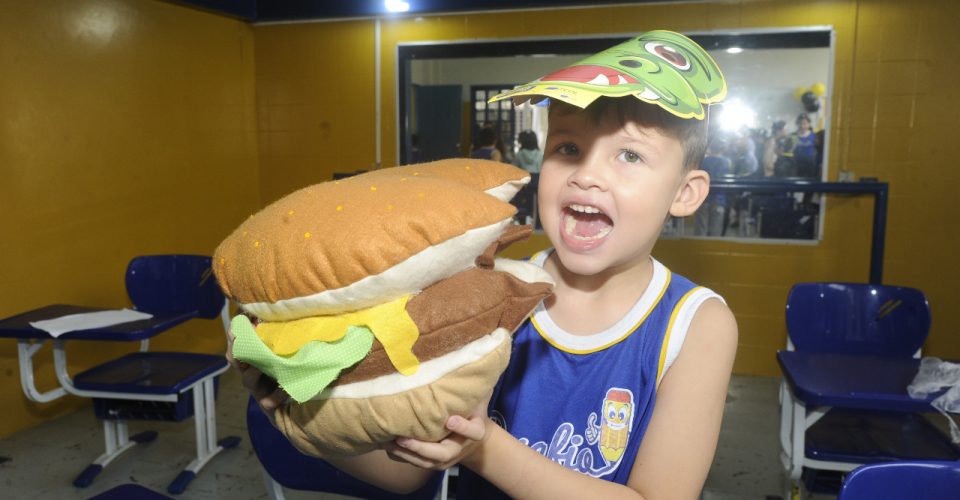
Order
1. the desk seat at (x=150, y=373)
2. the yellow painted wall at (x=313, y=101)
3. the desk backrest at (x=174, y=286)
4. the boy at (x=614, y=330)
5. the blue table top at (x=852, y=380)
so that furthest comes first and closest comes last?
the yellow painted wall at (x=313, y=101)
the desk backrest at (x=174, y=286)
the desk seat at (x=150, y=373)
the blue table top at (x=852, y=380)
the boy at (x=614, y=330)

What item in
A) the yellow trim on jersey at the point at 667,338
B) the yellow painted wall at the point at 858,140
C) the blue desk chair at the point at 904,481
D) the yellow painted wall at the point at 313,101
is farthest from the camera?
the yellow painted wall at the point at 313,101

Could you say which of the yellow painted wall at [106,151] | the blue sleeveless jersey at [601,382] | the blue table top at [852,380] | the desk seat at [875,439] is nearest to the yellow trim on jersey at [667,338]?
the blue sleeveless jersey at [601,382]

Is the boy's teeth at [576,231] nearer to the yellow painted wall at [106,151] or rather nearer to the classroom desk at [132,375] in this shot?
the classroom desk at [132,375]

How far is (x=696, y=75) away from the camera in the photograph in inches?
30.5

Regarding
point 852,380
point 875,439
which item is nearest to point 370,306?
point 852,380

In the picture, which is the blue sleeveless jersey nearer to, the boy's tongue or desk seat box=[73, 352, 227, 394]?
the boy's tongue

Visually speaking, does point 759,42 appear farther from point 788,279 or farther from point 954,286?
point 954,286

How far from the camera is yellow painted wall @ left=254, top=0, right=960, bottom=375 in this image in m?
3.52

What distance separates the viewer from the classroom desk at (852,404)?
1.71 meters

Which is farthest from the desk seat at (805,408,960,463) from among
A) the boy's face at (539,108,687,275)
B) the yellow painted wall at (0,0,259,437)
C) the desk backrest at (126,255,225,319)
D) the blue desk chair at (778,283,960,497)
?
the yellow painted wall at (0,0,259,437)

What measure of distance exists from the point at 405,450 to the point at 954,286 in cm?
406

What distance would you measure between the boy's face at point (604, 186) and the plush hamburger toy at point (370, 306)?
0.16 metres

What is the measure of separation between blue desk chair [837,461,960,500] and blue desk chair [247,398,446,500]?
785 mm

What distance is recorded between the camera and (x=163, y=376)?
2.57 m
